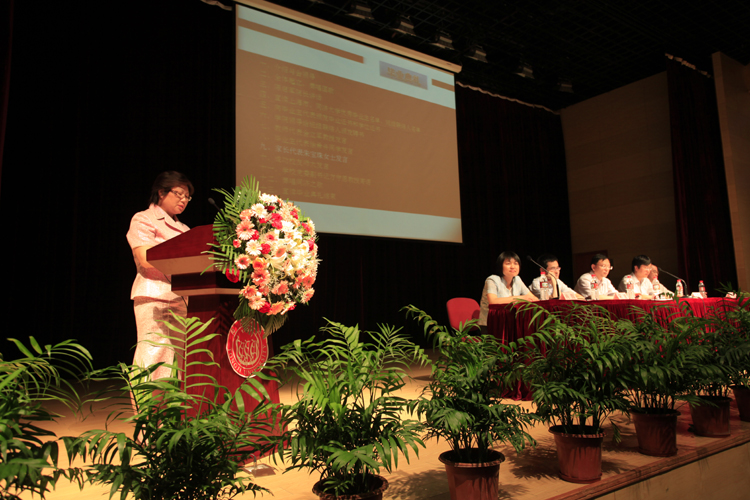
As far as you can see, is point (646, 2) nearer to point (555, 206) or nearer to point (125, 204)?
point (555, 206)

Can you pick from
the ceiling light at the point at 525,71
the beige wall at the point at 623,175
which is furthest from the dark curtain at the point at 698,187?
the ceiling light at the point at 525,71

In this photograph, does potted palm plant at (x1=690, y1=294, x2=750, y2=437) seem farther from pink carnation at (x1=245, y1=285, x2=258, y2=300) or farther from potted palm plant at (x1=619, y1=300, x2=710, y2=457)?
pink carnation at (x1=245, y1=285, x2=258, y2=300)

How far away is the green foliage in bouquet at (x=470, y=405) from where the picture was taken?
142cm

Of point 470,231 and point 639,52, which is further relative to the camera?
point 470,231

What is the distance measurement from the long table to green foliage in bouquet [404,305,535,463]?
126 cm

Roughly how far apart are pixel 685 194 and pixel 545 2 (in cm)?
331

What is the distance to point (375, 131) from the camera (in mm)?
5332

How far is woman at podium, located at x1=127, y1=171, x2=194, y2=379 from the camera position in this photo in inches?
76.9

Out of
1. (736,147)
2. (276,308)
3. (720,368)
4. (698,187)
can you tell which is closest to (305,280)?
(276,308)

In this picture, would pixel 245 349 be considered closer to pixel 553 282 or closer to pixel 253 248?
pixel 253 248

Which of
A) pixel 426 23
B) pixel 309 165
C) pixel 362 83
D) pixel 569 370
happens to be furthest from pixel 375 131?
pixel 569 370

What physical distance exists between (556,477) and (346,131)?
4.05 meters

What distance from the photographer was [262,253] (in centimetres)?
162

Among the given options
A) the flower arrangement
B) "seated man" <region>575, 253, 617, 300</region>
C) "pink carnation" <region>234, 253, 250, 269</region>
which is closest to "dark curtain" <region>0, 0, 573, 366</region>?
"seated man" <region>575, 253, 617, 300</region>
